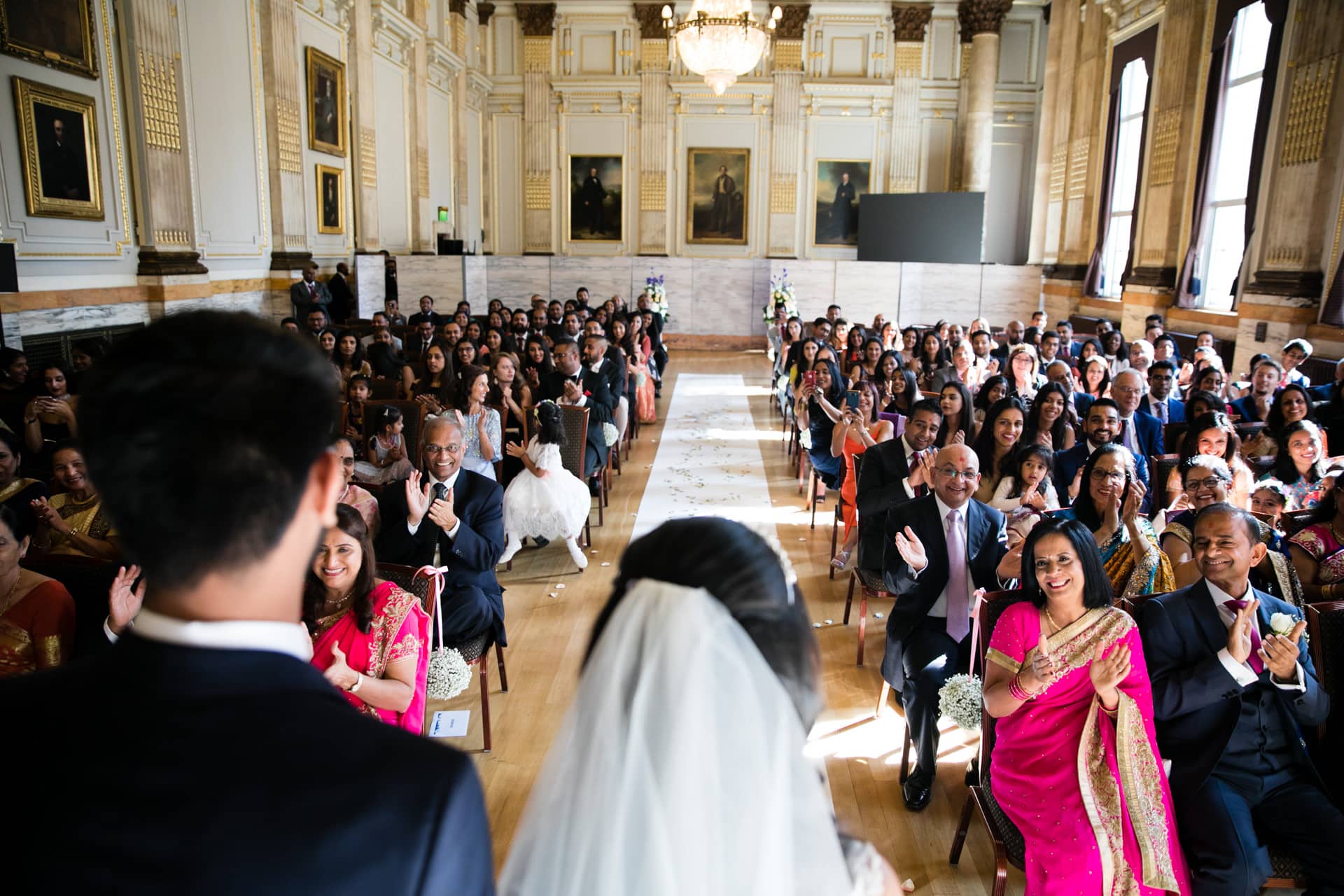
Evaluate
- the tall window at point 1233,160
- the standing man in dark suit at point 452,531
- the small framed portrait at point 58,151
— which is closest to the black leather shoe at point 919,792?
the standing man in dark suit at point 452,531

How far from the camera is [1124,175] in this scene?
1486 cm

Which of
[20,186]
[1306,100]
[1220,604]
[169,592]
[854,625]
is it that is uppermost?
[1306,100]

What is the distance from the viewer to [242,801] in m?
0.76

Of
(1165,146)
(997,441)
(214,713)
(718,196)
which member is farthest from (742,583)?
(718,196)

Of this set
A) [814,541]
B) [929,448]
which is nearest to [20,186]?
[814,541]

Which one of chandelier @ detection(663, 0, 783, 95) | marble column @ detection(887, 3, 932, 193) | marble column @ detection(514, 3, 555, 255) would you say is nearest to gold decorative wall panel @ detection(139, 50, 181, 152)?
chandelier @ detection(663, 0, 783, 95)

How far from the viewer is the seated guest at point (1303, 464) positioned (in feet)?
14.7

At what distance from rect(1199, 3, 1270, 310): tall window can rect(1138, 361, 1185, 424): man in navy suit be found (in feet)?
18.0

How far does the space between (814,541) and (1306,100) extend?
787cm

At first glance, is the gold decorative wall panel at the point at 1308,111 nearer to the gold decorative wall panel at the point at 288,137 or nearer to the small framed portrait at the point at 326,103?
the gold decorative wall panel at the point at 288,137

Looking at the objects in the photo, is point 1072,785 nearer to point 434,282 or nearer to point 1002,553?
point 1002,553

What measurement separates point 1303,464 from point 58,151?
9.99 meters

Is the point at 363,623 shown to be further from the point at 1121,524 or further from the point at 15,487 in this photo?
the point at 1121,524

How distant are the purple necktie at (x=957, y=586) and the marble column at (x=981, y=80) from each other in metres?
17.5
